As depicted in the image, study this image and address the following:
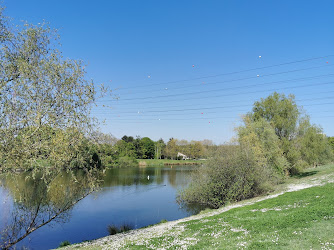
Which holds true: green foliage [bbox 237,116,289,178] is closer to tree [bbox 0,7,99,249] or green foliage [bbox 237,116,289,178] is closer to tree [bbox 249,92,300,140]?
tree [bbox 249,92,300,140]

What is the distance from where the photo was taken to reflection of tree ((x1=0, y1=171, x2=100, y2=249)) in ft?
49.5

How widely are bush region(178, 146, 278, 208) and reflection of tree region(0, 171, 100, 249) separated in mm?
17167

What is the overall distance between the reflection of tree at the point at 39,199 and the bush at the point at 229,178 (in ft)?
56.3

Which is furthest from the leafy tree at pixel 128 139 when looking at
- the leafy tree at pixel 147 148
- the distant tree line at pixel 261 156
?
the distant tree line at pixel 261 156

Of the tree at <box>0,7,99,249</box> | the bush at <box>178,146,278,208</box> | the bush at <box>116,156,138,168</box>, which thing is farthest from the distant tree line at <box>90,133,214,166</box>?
the tree at <box>0,7,99,249</box>

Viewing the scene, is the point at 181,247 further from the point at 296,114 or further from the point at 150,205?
the point at 296,114

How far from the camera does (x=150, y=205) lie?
3731 centimetres

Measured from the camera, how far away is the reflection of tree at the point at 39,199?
594 inches

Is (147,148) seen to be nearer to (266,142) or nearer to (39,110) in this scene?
(266,142)

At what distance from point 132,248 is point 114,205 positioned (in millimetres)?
24343

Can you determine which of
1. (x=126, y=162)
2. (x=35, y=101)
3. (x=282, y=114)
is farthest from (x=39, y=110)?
(x=126, y=162)

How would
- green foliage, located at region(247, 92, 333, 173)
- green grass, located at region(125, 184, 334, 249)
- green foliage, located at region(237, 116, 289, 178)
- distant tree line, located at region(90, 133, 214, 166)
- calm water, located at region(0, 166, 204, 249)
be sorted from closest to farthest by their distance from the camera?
green grass, located at region(125, 184, 334, 249) < calm water, located at region(0, 166, 204, 249) < green foliage, located at region(237, 116, 289, 178) < green foliage, located at region(247, 92, 333, 173) < distant tree line, located at region(90, 133, 214, 166)

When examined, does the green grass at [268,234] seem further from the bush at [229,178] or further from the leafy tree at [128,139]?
the leafy tree at [128,139]

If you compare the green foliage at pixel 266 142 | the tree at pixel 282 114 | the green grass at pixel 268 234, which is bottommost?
the green grass at pixel 268 234
